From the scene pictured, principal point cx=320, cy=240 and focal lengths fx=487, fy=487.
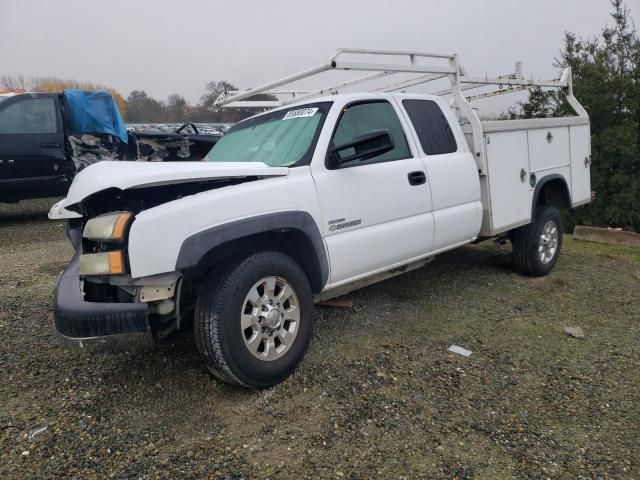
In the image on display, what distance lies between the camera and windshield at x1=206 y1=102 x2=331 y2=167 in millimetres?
3277

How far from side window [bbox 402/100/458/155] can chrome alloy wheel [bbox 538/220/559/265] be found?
1.60 meters

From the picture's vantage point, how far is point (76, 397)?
9.29 feet

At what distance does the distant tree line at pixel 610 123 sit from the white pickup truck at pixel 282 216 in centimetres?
717

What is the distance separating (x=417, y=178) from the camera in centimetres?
374

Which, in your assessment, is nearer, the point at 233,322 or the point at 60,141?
the point at 233,322

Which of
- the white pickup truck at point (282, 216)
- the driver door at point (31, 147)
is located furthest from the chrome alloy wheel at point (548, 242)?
the driver door at point (31, 147)

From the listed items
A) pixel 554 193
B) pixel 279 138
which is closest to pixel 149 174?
pixel 279 138

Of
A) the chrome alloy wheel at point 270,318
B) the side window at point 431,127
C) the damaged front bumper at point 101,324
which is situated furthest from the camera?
the side window at point 431,127

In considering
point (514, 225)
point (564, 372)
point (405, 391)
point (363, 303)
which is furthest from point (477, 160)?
point (405, 391)

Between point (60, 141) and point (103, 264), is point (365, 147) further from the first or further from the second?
point (60, 141)

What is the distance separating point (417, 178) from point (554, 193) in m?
2.39

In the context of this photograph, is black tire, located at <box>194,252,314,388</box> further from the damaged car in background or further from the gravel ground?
the damaged car in background

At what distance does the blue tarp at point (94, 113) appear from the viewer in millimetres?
A: 8016

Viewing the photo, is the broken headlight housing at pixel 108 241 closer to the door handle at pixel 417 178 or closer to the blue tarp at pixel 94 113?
the door handle at pixel 417 178
